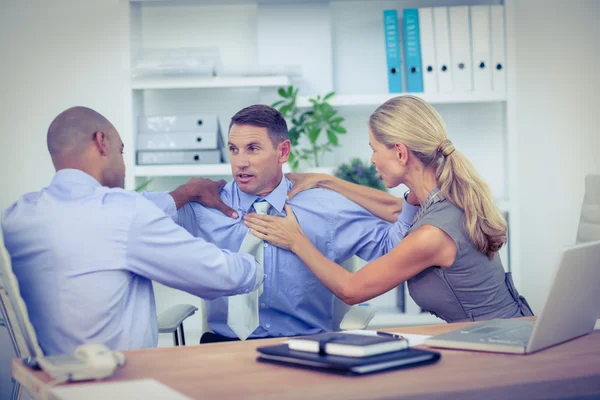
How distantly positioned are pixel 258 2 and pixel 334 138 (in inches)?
31.1

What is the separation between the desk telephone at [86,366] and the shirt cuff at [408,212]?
1.41m

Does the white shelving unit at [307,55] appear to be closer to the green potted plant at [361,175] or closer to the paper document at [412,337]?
the green potted plant at [361,175]

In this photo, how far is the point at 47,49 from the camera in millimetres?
3756

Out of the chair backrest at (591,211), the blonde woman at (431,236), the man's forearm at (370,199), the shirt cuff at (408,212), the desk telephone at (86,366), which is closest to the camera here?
the desk telephone at (86,366)

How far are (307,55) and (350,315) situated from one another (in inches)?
61.1

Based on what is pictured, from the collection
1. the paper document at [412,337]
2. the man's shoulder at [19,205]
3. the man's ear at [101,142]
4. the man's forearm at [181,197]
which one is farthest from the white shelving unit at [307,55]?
the paper document at [412,337]

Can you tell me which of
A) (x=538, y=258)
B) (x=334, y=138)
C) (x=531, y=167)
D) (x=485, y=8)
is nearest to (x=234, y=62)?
(x=334, y=138)

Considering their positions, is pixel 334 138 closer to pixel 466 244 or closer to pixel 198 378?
pixel 466 244

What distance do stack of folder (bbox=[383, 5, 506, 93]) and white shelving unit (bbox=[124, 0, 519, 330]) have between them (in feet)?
0.72

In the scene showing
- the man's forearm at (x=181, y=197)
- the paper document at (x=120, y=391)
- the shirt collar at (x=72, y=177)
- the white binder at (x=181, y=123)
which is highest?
the white binder at (x=181, y=123)

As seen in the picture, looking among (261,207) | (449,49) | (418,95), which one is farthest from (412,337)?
(449,49)

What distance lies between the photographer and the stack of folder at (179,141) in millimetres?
3363

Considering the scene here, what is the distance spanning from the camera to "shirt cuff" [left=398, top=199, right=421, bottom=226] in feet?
8.12

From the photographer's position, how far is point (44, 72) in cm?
375
